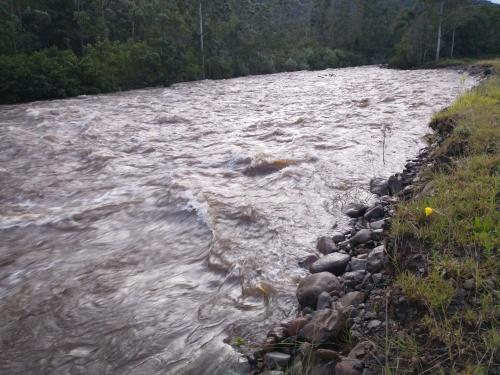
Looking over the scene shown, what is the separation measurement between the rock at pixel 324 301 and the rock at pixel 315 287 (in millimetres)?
72

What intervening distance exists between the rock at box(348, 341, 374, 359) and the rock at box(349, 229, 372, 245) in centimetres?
178

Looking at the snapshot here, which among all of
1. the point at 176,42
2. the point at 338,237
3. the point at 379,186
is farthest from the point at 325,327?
the point at 176,42

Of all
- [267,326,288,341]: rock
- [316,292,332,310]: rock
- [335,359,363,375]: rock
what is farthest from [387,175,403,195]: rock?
[335,359,363,375]: rock

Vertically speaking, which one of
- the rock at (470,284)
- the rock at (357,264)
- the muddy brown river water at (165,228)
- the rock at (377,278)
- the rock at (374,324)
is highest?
the rock at (470,284)

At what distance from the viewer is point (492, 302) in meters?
2.67

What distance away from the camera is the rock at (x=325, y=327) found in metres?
2.93

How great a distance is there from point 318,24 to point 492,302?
70.4 meters

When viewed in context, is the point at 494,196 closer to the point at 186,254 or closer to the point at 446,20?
the point at 186,254

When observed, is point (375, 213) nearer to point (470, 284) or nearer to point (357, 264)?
point (357, 264)

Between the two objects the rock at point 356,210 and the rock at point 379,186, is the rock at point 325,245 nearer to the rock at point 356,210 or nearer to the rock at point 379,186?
the rock at point 356,210

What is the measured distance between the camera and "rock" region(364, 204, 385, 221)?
5016mm

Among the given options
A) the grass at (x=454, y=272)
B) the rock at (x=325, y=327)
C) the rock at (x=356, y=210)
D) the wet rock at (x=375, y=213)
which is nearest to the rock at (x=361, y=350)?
the grass at (x=454, y=272)

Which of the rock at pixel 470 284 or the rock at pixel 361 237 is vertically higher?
the rock at pixel 470 284

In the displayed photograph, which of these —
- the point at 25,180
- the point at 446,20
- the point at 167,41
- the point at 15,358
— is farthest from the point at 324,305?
the point at 446,20
